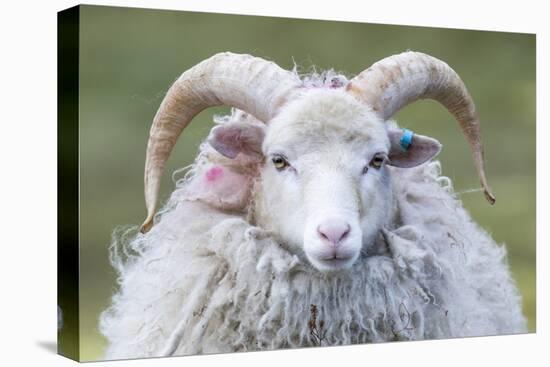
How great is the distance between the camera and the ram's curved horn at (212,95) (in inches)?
292

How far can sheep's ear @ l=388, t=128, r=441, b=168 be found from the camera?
7629mm

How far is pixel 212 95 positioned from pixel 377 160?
4.00ft

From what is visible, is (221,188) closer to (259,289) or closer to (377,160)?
(259,289)

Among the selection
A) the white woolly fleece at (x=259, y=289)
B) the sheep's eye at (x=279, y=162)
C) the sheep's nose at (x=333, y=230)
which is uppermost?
the sheep's eye at (x=279, y=162)

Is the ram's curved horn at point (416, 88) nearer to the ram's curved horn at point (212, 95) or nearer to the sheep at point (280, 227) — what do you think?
the sheep at point (280, 227)

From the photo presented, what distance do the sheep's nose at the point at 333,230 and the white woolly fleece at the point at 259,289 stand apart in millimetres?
561

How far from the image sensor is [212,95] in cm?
749

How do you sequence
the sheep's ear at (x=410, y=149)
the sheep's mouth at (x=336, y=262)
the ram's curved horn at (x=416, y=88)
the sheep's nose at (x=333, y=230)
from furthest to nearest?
the sheep's ear at (x=410, y=149) → the ram's curved horn at (x=416, y=88) → the sheep's mouth at (x=336, y=262) → the sheep's nose at (x=333, y=230)

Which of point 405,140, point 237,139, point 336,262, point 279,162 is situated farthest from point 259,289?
point 405,140

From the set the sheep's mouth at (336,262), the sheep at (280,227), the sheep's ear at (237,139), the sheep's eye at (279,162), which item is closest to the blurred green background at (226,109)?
the sheep at (280,227)

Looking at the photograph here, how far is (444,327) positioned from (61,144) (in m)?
3.01

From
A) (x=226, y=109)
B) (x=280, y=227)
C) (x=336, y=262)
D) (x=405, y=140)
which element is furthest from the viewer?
(x=226, y=109)

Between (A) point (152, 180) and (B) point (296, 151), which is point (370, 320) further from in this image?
(A) point (152, 180)

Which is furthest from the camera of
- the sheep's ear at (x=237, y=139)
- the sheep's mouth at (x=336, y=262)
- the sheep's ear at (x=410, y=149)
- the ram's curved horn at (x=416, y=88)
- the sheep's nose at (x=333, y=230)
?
the sheep's ear at (x=410, y=149)
